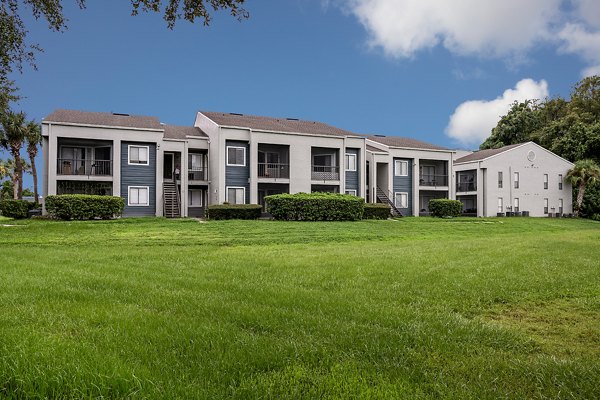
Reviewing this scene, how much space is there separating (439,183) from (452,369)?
43979mm

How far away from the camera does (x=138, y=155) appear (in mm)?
33406

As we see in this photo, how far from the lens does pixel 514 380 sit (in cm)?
383

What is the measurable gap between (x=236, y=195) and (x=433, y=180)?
2133 centimetres

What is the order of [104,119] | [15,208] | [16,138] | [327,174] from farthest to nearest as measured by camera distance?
[16,138] → [327,174] → [104,119] → [15,208]

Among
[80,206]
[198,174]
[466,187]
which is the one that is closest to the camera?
[80,206]

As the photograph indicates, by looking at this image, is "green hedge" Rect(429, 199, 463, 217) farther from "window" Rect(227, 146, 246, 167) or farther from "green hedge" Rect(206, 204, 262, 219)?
"green hedge" Rect(206, 204, 262, 219)

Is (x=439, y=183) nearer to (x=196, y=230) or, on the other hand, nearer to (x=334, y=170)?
(x=334, y=170)

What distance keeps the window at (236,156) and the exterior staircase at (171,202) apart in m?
4.53

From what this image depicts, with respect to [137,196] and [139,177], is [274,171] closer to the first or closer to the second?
[139,177]

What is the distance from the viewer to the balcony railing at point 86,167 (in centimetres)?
3269

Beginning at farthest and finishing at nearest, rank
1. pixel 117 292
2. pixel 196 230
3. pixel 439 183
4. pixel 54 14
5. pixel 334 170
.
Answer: pixel 439 183, pixel 334 170, pixel 196 230, pixel 54 14, pixel 117 292

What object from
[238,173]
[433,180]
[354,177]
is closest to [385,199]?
[354,177]

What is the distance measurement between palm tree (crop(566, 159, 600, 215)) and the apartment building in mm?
10626

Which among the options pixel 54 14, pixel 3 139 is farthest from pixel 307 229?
pixel 3 139
